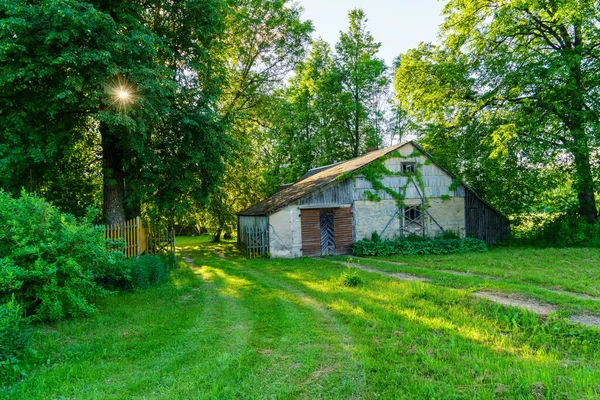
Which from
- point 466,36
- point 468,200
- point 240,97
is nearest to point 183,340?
point 240,97

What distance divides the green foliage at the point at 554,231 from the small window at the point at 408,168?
295 inches

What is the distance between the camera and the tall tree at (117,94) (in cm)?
931

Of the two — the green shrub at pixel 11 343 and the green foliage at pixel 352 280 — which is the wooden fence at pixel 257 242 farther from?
the green shrub at pixel 11 343

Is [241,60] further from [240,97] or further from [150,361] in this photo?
[150,361]

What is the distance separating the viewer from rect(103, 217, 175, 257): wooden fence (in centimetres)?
1140

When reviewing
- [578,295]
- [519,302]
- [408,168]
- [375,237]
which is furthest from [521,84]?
[519,302]

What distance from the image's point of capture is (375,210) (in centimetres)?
1945

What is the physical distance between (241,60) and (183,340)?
1944cm

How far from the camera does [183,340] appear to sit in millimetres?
5910

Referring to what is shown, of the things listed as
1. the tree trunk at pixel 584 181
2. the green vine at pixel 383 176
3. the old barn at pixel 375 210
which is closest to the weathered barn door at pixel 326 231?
the old barn at pixel 375 210

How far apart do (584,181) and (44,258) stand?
2286 centimetres

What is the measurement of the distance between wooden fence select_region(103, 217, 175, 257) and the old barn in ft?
14.3

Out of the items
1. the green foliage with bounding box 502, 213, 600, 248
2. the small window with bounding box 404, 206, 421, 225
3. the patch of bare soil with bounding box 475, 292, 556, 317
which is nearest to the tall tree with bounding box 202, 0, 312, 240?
the small window with bounding box 404, 206, 421, 225

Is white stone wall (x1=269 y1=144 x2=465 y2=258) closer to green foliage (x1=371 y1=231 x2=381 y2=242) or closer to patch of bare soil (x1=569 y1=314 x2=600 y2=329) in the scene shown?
green foliage (x1=371 y1=231 x2=381 y2=242)
